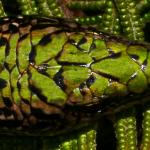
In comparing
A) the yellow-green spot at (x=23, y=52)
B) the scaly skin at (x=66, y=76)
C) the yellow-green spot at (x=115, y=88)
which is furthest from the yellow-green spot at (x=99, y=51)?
the yellow-green spot at (x=23, y=52)

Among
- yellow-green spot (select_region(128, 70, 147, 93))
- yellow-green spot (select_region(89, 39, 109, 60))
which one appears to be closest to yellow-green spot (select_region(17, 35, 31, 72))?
yellow-green spot (select_region(89, 39, 109, 60))

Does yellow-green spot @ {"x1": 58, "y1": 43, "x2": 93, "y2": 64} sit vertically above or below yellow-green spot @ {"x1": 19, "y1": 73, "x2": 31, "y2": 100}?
above

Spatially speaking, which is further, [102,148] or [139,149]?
[102,148]

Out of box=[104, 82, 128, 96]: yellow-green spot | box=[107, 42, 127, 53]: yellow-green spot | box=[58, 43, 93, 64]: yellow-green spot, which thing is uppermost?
box=[107, 42, 127, 53]: yellow-green spot

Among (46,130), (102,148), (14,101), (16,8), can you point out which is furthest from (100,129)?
(16,8)

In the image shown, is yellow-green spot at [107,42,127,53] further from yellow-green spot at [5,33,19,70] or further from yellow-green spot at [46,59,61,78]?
yellow-green spot at [5,33,19,70]

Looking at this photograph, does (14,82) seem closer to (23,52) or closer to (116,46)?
(23,52)

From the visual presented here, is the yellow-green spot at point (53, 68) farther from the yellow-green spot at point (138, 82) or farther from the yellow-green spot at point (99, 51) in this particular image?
the yellow-green spot at point (138, 82)

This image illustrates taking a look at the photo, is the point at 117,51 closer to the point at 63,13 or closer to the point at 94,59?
the point at 94,59
